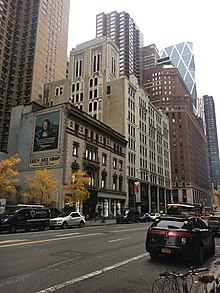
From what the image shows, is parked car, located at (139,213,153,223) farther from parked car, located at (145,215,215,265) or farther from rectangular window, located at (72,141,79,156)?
parked car, located at (145,215,215,265)

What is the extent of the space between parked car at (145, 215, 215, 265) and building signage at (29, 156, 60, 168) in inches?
1234

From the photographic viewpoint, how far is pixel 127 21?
159750mm

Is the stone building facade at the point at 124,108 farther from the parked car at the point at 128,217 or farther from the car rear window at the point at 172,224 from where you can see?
the car rear window at the point at 172,224

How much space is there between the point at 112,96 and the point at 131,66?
102 meters

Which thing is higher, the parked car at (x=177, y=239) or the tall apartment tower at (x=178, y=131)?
the tall apartment tower at (x=178, y=131)

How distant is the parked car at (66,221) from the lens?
24812mm

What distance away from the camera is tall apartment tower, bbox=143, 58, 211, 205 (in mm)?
113938

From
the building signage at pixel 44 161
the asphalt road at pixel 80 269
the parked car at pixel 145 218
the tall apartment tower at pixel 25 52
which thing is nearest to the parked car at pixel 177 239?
the asphalt road at pixel 80 269

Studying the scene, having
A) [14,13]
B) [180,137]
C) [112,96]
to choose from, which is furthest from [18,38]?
[180,137]

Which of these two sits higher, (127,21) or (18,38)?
(127,21)

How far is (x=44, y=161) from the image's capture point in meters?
41.5

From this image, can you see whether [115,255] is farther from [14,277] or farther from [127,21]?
[127,21]

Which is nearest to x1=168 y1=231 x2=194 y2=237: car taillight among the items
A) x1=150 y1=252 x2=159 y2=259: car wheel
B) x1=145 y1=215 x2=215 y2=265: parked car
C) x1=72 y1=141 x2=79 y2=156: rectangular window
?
x1=145 y1=215 x2=215 y2=265: parked car

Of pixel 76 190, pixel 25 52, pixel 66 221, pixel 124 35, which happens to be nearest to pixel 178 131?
pixel 25 52
